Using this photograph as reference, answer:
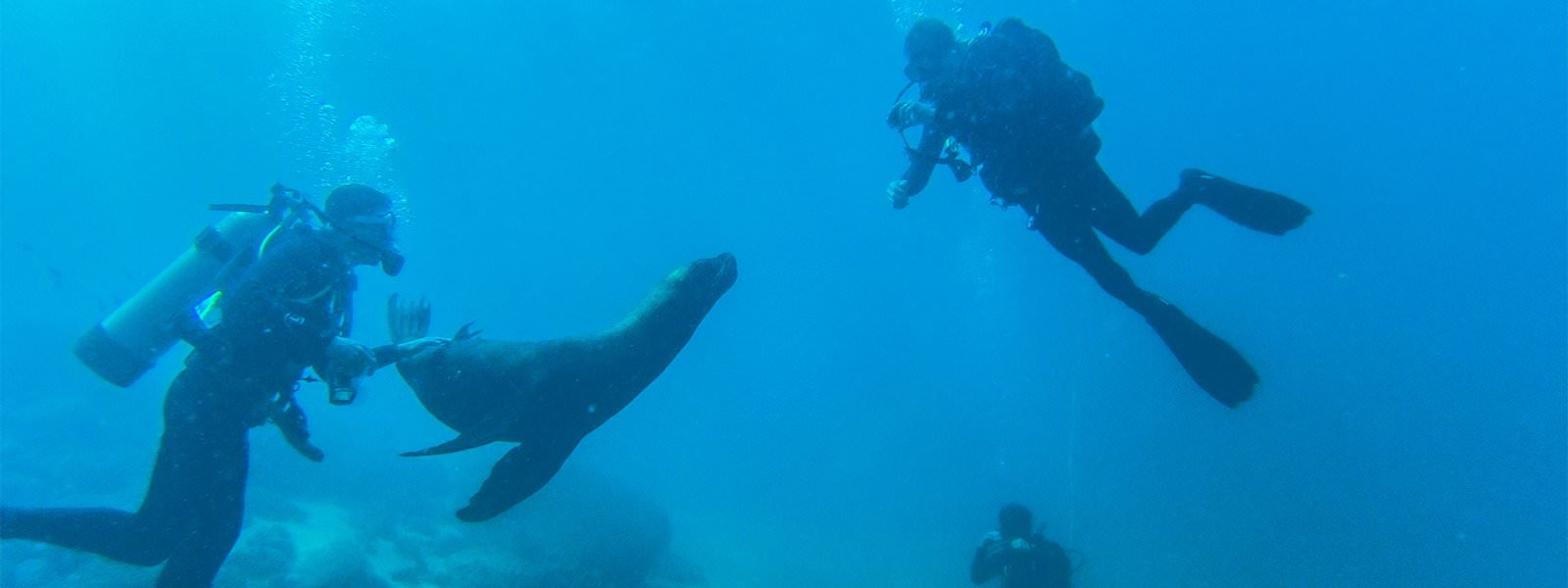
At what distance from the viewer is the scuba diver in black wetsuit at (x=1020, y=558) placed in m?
8.90

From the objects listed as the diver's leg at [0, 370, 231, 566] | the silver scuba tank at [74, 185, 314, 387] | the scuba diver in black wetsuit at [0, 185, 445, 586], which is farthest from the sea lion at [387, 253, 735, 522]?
the silver scuba tank at [74, 185, 314, 387]

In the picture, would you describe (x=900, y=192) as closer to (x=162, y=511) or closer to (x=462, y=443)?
(x=462, y=443)

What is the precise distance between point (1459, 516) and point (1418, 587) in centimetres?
1473

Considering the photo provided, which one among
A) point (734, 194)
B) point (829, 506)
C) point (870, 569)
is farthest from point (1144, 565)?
point (734, 194)

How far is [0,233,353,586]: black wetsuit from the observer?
4637 millimetres

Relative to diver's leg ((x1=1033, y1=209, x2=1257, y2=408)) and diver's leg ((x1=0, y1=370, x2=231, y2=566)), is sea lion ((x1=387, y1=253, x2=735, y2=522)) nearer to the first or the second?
diver's leg ((x1=0, y1=370, x2=231, y2=566))

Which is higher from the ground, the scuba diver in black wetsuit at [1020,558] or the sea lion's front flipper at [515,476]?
the scuba diver in black wetsuit at [1020,558]

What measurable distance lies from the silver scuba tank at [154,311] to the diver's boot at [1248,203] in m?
7.75

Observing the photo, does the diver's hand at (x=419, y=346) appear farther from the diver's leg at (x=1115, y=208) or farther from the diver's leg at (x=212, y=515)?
the diver's leg at (x=1115, y=208)

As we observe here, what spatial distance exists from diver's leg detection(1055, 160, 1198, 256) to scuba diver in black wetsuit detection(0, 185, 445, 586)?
5.07 metres

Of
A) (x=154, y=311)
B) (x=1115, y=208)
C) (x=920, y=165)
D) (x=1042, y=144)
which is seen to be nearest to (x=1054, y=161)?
(x=1042, y=144)

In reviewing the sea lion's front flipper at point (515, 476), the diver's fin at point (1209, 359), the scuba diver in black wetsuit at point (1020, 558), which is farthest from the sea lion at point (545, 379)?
the scuba diver in black wetsuit at point (1020, 558)

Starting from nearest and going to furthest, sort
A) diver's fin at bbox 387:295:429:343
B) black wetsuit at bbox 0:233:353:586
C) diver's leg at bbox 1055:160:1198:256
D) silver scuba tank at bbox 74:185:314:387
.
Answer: black wetsuit at bbox 0:233:353:586, diver's fin at bbox 387:295:429:343, diver's leg at bbox 1055:160:1198:256, silver scuba tank at bbox 74:185:314:387

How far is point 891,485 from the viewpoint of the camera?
5997 cm
